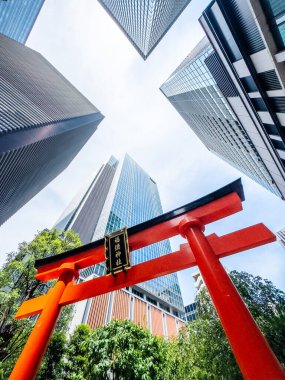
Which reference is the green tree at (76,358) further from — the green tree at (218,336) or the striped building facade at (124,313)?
the striped building facade at (124,313)

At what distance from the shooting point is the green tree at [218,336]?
303 inches

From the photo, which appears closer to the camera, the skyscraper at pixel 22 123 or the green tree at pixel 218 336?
the green tree at pixel 218 336

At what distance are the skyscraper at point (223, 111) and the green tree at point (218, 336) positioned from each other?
954 cm

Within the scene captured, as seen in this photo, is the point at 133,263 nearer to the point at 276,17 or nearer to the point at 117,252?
the point at 117,252

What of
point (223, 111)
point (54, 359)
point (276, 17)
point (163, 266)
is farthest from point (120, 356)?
point (223, 111)

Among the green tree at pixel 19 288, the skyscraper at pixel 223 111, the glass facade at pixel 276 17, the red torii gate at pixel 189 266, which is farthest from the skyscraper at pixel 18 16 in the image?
the red torii gate at pixel 189 266

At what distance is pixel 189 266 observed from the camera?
14.6 feet

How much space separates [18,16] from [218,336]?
66.5 m

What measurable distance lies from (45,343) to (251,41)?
51.9 feet

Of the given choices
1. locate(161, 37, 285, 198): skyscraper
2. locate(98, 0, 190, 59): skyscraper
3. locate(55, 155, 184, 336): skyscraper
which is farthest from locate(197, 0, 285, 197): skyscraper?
locate(98, 0, 190, 59): skyscraper

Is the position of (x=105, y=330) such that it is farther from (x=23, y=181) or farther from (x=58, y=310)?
(x=23, y=181)

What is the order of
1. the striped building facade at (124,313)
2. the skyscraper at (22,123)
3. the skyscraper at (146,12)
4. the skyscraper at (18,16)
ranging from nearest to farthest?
the skyscraper at (22,123), the striped building facade at (124,313), the skyscraper at (146,12), the skyscraper at (18,16)

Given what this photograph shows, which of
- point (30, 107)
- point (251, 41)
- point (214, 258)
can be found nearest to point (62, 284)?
point (214, 258)

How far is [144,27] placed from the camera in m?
37.7
